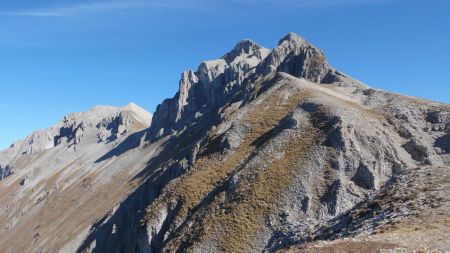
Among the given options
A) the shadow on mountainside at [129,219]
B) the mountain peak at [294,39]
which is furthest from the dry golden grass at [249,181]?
the mountain peak at [294,39]

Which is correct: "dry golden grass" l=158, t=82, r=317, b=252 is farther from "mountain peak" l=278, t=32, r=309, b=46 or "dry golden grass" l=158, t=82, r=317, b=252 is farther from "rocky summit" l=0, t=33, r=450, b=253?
"mountain peak" l=278, t=32, r=309, b=46

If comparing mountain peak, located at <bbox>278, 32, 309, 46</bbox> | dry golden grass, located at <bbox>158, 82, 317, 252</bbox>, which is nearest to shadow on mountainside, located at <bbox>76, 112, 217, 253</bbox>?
dry golden grass, located at <bbox>158, 82, 317, 252</bbox>

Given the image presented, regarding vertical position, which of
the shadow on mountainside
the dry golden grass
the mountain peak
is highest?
the mountain peak

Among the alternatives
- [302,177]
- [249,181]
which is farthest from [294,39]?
[302,177]

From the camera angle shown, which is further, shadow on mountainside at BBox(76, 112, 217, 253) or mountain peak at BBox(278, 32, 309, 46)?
mountain peak at BBox(278, 32, 309, 46)

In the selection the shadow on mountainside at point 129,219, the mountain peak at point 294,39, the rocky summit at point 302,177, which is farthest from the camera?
the mountain peak at point 294,39

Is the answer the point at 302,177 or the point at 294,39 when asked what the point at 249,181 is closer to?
the point at 302,177

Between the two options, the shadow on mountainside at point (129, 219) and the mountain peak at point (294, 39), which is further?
the mountain peak at point (294, 39)

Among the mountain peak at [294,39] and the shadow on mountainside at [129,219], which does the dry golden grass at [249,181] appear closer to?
the shadow on mountainside at [129,219]

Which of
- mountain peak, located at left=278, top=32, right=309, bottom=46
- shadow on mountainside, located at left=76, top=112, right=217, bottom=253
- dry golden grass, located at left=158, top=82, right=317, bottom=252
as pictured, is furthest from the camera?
mountain peak, located at left=278, top=32, right=309, bottom=46

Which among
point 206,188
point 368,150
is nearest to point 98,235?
point 206,188

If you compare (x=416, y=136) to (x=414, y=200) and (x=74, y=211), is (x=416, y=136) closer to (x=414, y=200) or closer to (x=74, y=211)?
(x=414, y=200)

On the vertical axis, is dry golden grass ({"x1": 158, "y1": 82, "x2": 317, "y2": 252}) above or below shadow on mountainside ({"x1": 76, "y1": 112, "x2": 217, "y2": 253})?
above
